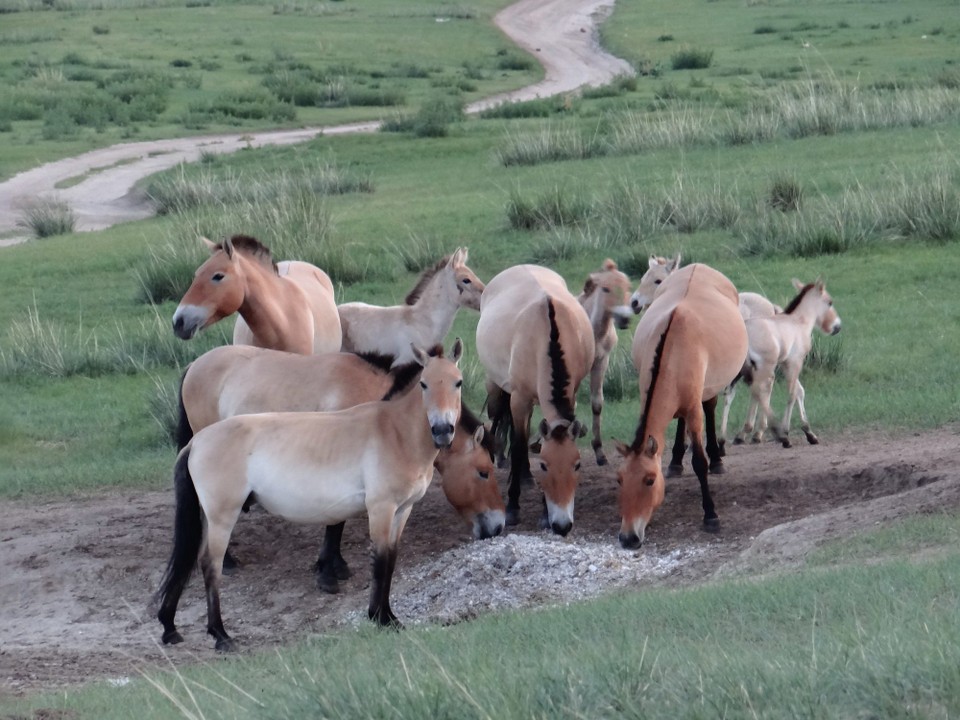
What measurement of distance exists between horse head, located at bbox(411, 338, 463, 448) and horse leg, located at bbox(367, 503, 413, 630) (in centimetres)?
53

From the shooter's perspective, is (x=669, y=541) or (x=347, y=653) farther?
(x=669, y=541)

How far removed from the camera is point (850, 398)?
11.6 m

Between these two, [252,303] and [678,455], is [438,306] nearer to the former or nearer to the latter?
[252,303]

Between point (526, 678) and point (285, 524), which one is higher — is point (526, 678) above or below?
above

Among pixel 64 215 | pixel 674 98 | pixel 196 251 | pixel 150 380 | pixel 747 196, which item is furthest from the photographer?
pixel 674 98

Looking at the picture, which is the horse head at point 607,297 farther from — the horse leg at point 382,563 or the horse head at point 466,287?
the horse leg at point 382,563

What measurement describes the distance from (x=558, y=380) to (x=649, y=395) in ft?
2.33

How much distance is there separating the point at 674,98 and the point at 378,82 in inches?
452

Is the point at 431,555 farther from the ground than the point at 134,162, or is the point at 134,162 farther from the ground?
→ the point at 431,555

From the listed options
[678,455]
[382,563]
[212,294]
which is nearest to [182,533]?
[382,563]

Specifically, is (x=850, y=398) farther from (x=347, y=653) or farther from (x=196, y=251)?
(x=196, y=251)

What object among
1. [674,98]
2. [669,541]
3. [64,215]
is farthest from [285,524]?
[674,98]

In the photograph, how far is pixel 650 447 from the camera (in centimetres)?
842

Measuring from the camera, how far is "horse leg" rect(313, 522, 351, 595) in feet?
27.8
